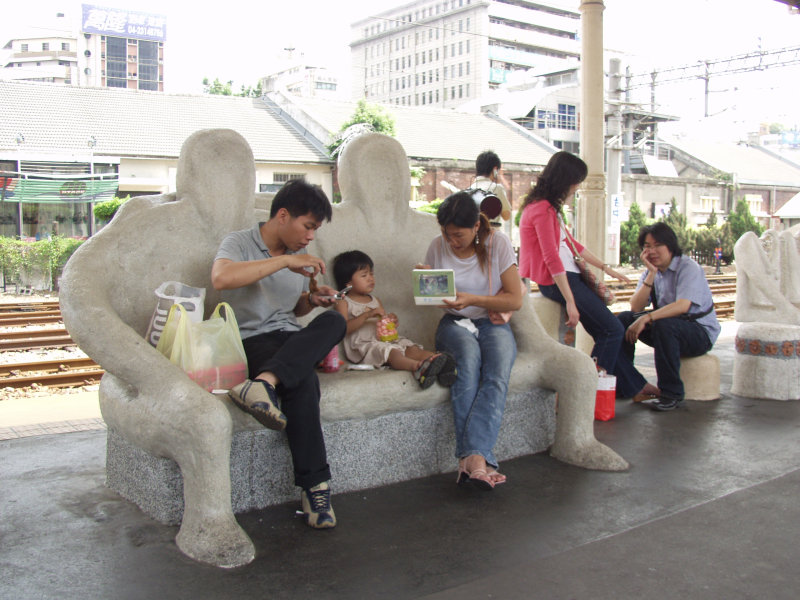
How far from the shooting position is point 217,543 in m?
2.99

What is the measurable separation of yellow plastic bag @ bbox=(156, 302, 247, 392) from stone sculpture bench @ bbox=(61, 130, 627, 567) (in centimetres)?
10

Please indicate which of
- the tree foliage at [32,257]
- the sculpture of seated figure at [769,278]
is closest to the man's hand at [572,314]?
the sculpture of seated figure at [769,278]

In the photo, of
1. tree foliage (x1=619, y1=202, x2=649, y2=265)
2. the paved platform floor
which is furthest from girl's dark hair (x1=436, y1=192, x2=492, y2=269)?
tree foliage (x1=619, y1=202, x2=649, y2=265)

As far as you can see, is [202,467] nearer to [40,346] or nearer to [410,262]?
[410,262]

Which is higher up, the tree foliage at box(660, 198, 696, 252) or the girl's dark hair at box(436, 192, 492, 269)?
the tree foliage at box(660, 198, 696, 252)

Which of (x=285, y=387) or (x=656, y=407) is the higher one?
(x=285, y=387)

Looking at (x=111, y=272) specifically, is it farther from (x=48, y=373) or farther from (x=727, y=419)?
(x=48, y=373)

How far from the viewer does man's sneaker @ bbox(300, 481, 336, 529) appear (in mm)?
3301

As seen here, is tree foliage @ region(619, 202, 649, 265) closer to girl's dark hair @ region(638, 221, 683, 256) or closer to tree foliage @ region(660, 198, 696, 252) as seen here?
tree foliage @ region(660, 198, 696, 252)

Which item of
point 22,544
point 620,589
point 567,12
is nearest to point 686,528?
point 620,589

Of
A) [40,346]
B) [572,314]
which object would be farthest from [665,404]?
[40,346]

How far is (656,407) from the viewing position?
5605 mm

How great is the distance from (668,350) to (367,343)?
2.47 metres

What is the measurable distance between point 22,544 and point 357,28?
110365 millimetres
